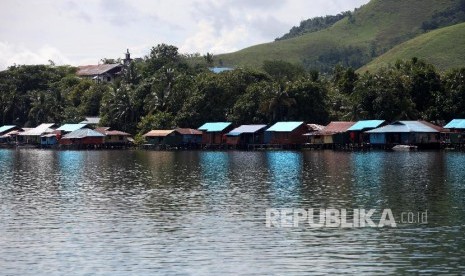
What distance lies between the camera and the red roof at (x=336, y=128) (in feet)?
301

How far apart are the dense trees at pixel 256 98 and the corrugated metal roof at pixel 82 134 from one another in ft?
14.9

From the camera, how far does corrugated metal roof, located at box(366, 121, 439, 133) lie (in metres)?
87.2

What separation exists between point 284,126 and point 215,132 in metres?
11.8

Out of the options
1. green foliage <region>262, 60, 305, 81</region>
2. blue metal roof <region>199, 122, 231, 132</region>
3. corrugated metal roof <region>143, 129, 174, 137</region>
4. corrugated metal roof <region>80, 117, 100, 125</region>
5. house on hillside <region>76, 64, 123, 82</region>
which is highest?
house on hillside <region>76, 64, 123, 82</region>

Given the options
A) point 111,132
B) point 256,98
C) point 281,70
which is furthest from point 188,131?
point 281,70

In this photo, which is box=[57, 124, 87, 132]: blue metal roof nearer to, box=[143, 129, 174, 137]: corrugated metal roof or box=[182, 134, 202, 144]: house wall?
box=[143, 129, 174, 137]: corrugated metal roof

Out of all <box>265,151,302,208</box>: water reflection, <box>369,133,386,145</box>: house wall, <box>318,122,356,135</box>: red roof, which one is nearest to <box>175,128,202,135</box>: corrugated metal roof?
<box>318,122,356,135</box>: red roof

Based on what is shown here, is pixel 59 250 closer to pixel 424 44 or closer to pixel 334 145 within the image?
pixel 334 145

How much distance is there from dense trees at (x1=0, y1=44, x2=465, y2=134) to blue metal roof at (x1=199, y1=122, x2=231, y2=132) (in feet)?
5.93

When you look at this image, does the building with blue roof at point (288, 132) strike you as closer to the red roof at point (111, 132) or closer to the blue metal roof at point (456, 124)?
the blue metal roof at point (456, 124)

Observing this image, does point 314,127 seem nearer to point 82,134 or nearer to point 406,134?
point 406,134

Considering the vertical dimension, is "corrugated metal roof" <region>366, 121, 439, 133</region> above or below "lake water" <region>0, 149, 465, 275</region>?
above

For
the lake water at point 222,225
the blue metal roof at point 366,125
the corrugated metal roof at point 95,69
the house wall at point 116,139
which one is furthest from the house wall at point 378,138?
the corrugated metal roof at point 95,69

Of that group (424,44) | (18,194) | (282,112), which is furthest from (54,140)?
(424,44)
